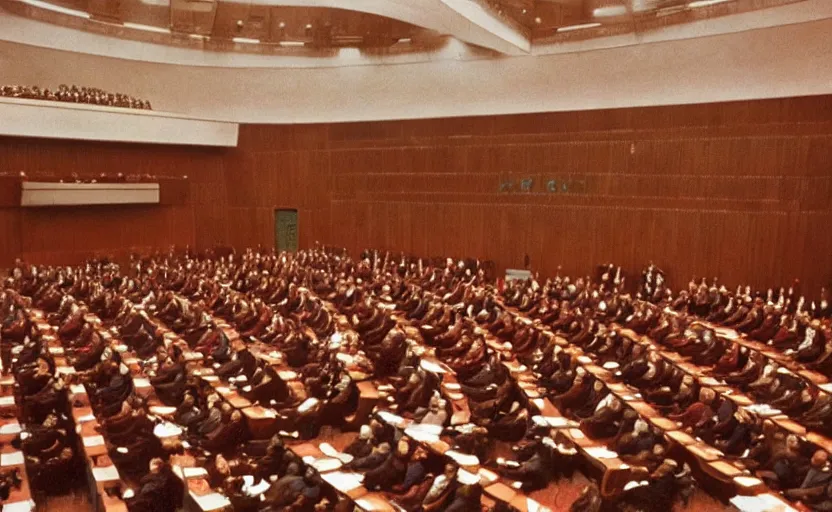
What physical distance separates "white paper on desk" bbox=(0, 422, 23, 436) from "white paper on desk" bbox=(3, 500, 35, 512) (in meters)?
1.55

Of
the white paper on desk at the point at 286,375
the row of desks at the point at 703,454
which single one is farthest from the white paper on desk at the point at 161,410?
the row of desks at the point at 703,454

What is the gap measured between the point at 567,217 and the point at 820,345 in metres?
8.28

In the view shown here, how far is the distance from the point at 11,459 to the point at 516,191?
14.1 m

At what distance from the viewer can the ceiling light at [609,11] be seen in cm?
1555

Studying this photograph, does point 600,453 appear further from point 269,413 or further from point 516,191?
point 516,191

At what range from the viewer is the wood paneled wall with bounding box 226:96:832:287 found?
14539 millimetres

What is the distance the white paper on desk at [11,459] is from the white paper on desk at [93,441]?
0.55 metres

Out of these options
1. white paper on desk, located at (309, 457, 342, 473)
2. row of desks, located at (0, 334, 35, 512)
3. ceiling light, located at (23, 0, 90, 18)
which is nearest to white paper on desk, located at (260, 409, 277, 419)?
white paper on desk, located at (309, 457, 342, 473)

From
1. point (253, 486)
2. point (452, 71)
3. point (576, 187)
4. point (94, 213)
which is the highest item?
point (452, 71)

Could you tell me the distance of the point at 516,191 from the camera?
720 inches

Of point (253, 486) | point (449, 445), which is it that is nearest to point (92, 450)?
point (253, 486)

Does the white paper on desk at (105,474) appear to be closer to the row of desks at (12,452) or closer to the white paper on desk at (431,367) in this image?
the row of desks at (12,452)

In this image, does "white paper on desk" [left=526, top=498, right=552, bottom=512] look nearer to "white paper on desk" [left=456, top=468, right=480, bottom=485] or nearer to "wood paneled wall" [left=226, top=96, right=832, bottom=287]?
"white paper on desk" [left=456, top=468, right=480, bottom=485]

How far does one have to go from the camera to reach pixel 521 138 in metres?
18.2
